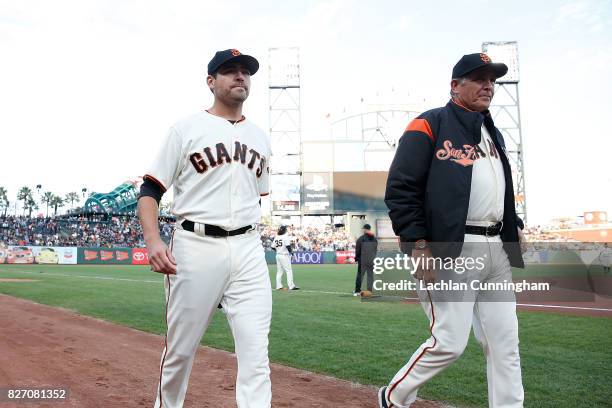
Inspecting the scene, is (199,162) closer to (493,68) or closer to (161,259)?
(161,259)

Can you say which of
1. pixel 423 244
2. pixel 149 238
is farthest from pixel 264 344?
pixel 423 244

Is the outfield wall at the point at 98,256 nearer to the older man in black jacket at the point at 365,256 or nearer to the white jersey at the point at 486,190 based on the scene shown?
the older man in black jacket at the point at 365,256

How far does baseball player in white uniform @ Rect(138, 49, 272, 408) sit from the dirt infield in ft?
4.10

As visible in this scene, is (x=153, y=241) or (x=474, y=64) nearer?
(x=153, y=241)

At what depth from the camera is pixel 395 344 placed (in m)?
6.05

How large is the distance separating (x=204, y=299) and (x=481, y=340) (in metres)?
1.59

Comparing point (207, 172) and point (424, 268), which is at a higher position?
point (207, 172)

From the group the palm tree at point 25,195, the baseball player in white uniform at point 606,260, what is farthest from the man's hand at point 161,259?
the palm tree at point 25,195

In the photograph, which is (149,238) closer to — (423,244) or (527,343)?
(423,244)

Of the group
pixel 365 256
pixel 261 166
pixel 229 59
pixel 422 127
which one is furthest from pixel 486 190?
pixel 365 256

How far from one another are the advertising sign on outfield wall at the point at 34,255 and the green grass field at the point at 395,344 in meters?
24.8

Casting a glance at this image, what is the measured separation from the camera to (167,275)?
278 centimetres

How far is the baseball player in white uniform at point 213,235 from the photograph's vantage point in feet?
8.75

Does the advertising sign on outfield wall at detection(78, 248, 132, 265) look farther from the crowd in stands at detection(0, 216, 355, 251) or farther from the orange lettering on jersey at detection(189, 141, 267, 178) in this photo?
the orange lettering on jersey at detection(189, 141, 267, 178)
